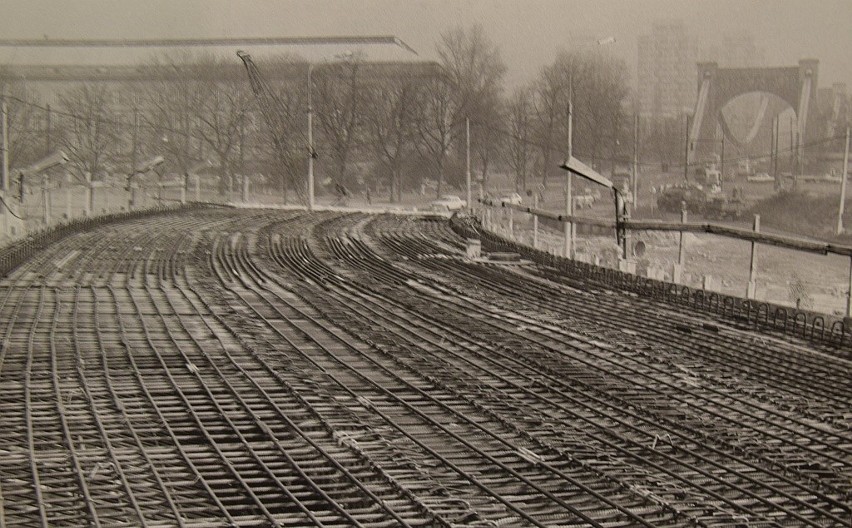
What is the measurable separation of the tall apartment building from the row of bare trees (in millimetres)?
13558

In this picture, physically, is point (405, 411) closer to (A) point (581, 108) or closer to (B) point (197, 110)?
(A) point (581, 108)

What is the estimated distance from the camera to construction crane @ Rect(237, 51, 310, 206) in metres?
40.8

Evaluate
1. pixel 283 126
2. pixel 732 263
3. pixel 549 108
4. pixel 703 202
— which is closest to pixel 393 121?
pixel 283 126

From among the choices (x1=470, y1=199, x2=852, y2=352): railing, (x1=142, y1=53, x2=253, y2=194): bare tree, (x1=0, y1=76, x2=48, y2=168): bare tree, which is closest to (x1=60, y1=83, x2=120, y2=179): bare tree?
(x1=0, y1=76, x2=48, y2=168): bare tree

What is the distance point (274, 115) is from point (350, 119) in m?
3.55

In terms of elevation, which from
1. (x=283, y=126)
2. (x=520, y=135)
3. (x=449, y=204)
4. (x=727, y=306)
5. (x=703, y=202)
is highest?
(x=283, y=126)

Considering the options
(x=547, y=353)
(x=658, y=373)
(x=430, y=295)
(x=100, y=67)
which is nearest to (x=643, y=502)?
(x=658, y=373)

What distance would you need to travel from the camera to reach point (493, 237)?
2130 cm

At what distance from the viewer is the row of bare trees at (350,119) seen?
4269cm

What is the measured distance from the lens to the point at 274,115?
43.8 meters

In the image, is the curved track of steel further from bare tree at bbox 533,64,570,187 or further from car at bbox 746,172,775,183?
bare tree at bbox 533,64,570,187

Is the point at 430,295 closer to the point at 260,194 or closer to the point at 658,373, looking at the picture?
the point at 658,373

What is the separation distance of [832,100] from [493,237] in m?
24.0

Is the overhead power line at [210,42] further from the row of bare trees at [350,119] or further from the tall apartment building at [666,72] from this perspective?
the tall apartment building at [666,72]
